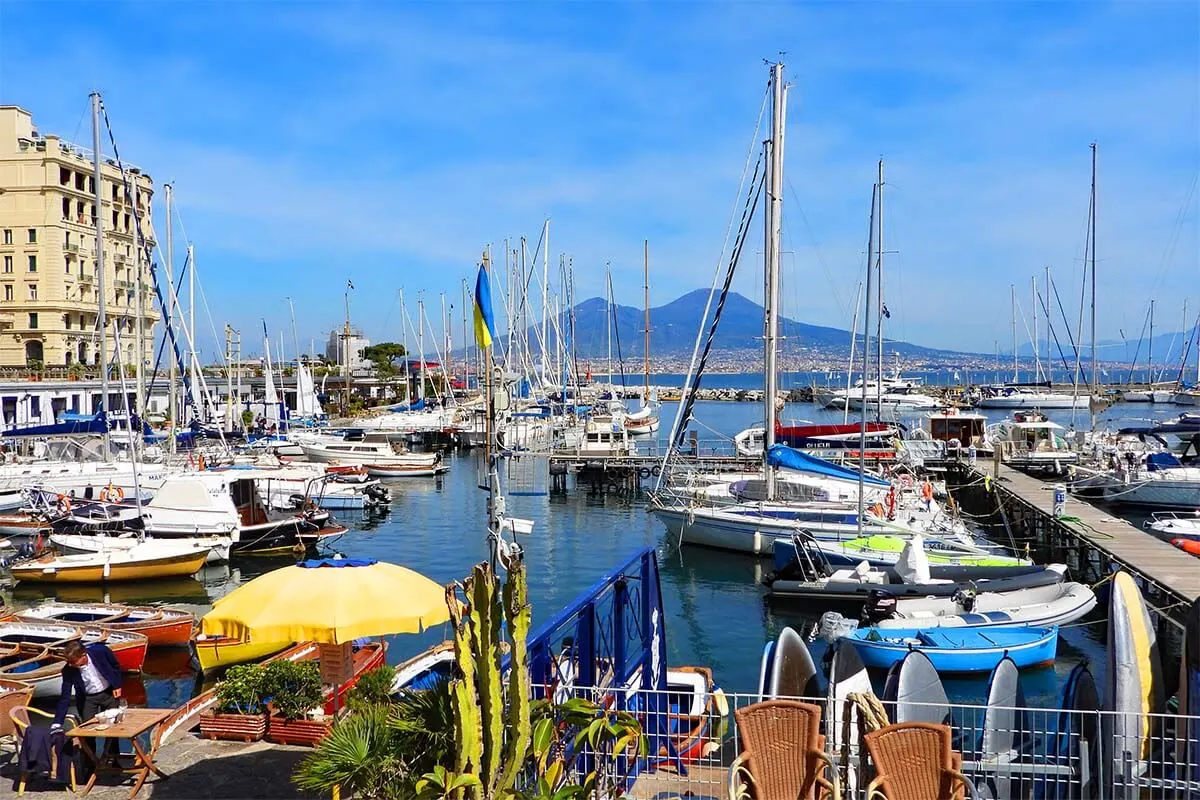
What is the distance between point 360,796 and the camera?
6.81 metres

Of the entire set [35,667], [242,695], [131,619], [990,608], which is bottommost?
[990,608]

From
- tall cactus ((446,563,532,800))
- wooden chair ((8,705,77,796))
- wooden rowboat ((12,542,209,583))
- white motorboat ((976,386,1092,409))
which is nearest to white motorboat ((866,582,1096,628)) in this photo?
wooden chair ((8,705,77,796))

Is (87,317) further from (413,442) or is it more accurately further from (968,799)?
(968,799)

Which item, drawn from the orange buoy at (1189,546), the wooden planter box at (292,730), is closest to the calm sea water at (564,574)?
the wooden planter box at (292,730)

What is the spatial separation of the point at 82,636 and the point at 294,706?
31.5 ft

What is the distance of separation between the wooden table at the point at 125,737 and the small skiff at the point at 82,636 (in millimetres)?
9298

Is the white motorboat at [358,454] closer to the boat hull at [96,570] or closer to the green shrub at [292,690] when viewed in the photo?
the boat hull at [96,570]

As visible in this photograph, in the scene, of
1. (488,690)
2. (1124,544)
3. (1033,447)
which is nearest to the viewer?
(488,690)

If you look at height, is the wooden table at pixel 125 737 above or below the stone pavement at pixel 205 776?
above

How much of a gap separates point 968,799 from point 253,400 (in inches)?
3326

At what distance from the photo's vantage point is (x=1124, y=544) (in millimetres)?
27141

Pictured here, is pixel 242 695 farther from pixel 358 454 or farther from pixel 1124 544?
pixel 358 454

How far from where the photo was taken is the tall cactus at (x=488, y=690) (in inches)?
248

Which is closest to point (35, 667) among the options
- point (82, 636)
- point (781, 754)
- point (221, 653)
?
point (82, 636)
